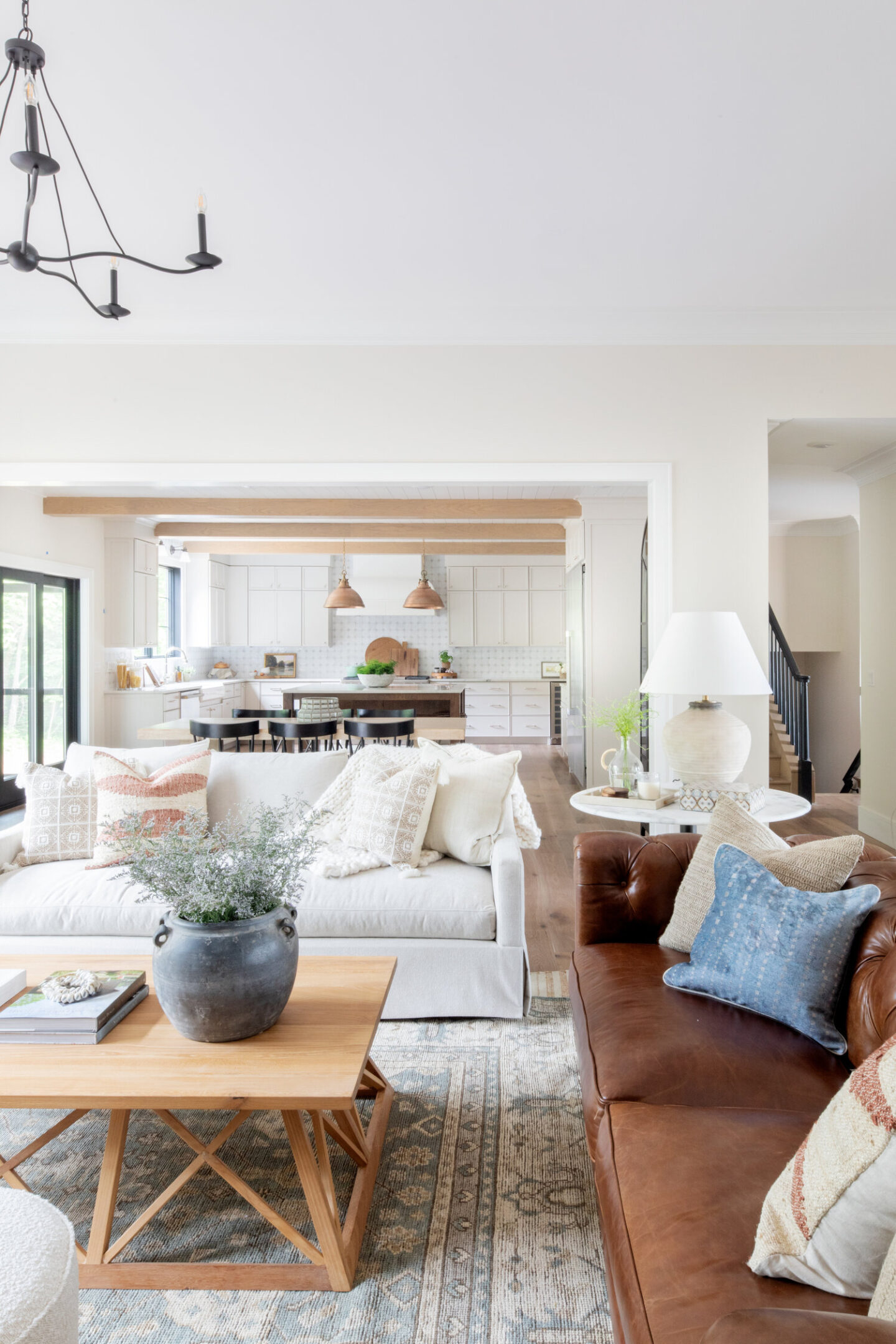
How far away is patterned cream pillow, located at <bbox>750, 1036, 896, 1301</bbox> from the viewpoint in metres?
1.01

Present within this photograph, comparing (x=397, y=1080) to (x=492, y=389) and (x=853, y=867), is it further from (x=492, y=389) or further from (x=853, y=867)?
(x=492, y=389)

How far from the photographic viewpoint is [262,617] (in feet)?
36.5

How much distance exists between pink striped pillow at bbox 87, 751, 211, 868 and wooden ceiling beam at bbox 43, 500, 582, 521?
435 centimetres

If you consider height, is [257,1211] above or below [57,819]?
below

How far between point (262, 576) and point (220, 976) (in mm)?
9789

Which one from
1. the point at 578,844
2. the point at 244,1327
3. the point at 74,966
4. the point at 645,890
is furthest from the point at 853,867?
the point at 74,966

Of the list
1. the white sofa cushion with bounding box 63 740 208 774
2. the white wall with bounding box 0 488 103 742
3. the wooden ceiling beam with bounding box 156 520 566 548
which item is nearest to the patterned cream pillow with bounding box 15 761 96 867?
the white sofa cushion with bounding box 63 740 208 774

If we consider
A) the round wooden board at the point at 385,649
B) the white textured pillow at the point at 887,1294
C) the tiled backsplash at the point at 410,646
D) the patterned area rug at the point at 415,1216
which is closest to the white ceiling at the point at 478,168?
the white textured pillow at the point at 887,1294

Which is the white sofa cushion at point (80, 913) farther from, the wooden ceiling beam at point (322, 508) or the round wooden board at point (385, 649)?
the round wooden board at point (385, 649)

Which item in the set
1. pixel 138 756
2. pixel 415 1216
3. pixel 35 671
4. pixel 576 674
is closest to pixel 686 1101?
pixel 415 1216

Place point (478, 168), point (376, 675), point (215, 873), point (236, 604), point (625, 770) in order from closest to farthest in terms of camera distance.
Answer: point (215, 873) < point (478, 168) < point (625, 770) < point (376, 675) < point (236, 604)

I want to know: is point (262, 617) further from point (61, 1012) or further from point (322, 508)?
point (61, 1012)

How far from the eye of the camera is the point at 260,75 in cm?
230

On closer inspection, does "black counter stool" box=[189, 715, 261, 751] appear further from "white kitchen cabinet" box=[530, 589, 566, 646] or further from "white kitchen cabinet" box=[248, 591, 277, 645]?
"white kitchen cabinet" box=[530, 589, 566, 646]
